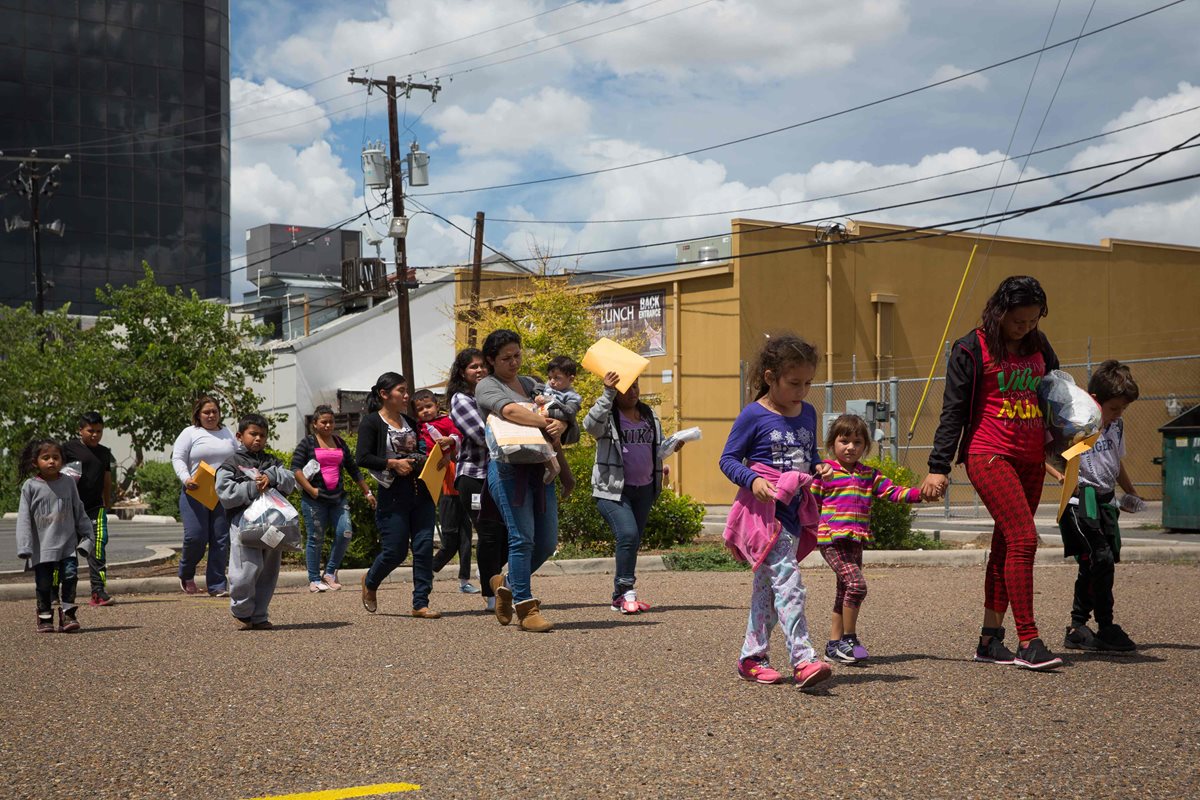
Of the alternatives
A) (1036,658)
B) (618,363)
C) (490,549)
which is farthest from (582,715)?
(490,549)

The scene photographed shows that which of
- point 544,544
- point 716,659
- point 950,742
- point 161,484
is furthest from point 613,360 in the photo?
point 161,484

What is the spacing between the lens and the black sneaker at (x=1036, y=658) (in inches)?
253

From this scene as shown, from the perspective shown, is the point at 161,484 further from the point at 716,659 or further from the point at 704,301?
the point at 716,659

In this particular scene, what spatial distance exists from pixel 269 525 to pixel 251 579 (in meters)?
0.36

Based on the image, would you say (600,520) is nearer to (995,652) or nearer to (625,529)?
(625,529)

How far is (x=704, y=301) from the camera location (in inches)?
1372

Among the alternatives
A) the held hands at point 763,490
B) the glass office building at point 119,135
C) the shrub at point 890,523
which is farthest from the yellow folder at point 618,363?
the glass office building at point 119,135

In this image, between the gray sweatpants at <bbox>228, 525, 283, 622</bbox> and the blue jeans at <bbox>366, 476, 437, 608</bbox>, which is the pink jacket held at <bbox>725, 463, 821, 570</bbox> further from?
the gray sweatpants at <bbox>228, 525, 283, 622</bbox>

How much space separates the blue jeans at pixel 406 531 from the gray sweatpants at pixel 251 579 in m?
0.75

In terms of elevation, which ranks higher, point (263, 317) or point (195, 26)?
point (195, 26)

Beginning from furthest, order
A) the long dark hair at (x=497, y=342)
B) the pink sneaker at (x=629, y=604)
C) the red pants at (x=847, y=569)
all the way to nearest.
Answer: the pink sneaker at (x=629, y=604) → the long dark hair at (x=497, y=342) → the red pants at (x=847, y=569)

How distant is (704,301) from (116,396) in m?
14.4

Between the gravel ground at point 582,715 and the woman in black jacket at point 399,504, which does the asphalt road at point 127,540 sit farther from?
the gravel ground at point 582,715

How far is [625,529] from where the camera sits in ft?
31.2
